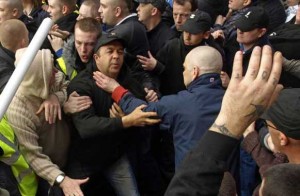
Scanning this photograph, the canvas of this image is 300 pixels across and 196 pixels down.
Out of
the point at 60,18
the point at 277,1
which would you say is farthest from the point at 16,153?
the point at 277,1

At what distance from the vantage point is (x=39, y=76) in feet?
9.60

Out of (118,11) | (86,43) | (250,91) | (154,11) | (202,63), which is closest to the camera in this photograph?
(250,91)

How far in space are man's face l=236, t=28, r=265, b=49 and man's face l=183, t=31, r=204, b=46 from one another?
351mm

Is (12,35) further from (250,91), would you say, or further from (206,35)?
(250,91)

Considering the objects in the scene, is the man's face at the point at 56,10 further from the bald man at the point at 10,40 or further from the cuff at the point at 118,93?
A: the cuff at the point at 118,93

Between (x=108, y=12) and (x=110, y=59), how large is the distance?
4.78ft

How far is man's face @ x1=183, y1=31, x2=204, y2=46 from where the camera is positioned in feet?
14.6

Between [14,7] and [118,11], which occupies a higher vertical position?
[14,7]

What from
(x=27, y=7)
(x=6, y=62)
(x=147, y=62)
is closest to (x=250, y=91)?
(x=6, y=62)

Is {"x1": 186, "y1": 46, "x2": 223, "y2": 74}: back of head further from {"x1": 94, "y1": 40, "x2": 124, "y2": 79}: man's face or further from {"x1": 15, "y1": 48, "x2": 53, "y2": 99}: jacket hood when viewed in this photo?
{"x1": 15, "y1": 48, "x2": 53, "y2": 99}: jacket hood

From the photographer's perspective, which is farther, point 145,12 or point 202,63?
point 145,12

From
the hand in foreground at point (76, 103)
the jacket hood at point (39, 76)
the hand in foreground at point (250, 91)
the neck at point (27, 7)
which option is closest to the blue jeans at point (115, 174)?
the hand in foreground at point (76, 103)

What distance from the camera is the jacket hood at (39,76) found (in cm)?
290

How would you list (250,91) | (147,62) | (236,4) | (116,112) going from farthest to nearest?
(236,4) < (147,62) < (116,112) < (250,91)
